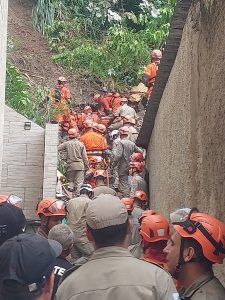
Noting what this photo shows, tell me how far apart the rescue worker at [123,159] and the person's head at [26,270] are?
463 inches

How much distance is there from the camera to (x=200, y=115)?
17.1 ft

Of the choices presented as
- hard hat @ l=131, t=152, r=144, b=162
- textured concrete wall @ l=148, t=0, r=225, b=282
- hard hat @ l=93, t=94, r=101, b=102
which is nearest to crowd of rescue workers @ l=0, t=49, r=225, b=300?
textured concrete wall @ l=148, t=0, r=225, b=282

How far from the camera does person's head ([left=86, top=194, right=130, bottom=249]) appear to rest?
323cm

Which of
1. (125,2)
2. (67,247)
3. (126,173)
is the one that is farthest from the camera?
(125,2)

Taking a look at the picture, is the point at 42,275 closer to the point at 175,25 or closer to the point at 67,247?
the point at 67,247

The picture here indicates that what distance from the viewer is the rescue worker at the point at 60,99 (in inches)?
696

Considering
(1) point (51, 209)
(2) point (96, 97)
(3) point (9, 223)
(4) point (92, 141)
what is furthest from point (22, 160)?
(2) point (96, 97)

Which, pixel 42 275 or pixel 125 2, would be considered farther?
pixel 125 2

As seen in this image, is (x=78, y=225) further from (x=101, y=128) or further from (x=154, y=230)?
(x=101, y=128)

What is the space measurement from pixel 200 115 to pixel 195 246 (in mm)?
1984

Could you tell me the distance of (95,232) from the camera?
325 cm

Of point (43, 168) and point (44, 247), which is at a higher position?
point (44, 247)

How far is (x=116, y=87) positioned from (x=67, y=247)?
1841cm

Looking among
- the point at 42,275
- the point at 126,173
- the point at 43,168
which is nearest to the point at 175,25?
the point at 42,275
